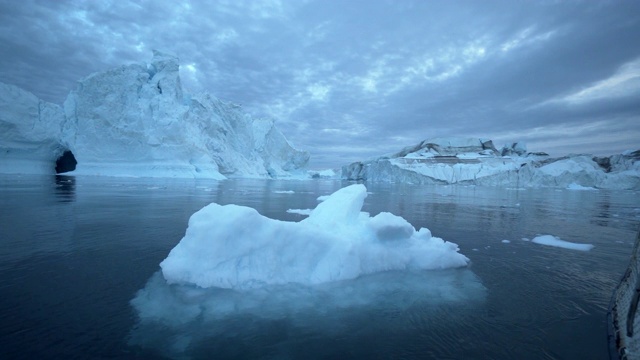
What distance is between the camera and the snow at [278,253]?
135 inches

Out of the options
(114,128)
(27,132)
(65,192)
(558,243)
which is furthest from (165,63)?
(558,243)

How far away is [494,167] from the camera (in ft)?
153

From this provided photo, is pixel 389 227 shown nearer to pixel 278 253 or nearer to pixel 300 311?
pixel 278 253

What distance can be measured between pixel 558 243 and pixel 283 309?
235 inches

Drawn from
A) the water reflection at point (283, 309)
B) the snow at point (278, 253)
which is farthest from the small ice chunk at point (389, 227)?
the water reflection at point (283, 309)

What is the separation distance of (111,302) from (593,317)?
4659 millimetres

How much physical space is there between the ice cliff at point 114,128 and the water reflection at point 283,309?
115 ft

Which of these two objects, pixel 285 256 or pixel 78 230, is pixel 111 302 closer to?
pixel 285 256

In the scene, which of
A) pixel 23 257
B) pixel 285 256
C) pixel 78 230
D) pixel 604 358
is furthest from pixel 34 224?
pixel 604 358

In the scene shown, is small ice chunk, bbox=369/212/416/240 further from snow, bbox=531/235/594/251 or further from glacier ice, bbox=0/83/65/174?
glacier ice, bbox=0/83/65/174

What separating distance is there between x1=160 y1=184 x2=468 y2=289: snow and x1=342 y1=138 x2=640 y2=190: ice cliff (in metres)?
46.8

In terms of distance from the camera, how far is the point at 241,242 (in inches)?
141

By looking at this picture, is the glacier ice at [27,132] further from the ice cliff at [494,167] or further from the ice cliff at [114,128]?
the ice cliff at [494,167]

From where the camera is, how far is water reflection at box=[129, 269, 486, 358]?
2338 millimetres
